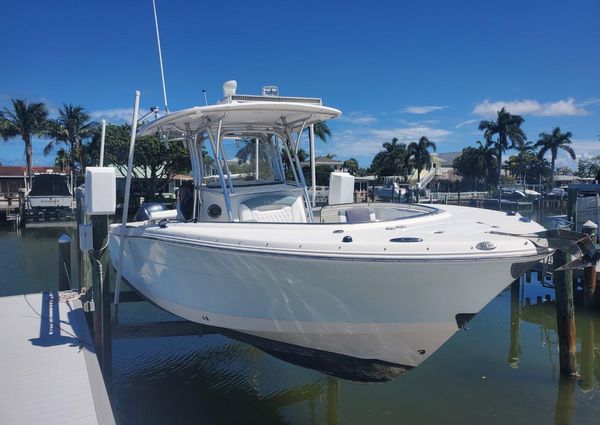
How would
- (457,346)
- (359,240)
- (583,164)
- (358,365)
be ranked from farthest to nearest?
(583,164)
(457,346)
(358,365)
(359,240)

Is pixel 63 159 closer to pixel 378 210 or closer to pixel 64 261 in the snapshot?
pixel 64 261

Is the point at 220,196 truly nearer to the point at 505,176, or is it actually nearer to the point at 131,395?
the point at 131,395

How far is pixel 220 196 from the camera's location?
235 inches

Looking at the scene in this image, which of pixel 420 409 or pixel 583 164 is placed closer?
pixel 420 409

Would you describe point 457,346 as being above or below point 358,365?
below

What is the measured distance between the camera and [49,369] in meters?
4.90

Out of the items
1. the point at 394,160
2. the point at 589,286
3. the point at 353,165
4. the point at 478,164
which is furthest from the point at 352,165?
the point at 589,286

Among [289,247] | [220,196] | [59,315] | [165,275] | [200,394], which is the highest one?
[220,196]

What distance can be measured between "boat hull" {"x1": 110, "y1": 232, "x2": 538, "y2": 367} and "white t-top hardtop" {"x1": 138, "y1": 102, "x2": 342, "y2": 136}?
5.21 feet

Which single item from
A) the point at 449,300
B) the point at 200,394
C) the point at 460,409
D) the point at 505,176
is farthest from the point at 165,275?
the point at 505,176

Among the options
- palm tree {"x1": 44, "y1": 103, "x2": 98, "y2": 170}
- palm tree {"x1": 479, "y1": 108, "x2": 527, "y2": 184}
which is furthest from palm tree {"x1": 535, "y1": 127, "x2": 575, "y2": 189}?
palm tree {"x1": 44, "y1": 103, "x2": 98, "y2": 170}

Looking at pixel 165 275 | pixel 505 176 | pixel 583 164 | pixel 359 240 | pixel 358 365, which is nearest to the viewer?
pixel 359 240

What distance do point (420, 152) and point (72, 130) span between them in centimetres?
3568

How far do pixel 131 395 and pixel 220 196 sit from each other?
3103 mm
